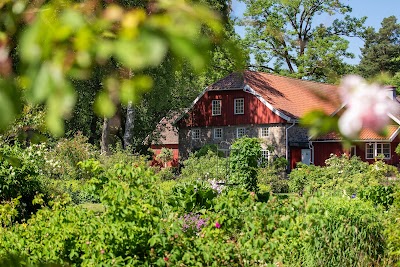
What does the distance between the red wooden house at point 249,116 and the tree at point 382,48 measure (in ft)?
75.5

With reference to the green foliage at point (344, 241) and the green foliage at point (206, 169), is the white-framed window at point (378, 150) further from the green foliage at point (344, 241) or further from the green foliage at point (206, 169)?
the green foliage at point (344, 241)

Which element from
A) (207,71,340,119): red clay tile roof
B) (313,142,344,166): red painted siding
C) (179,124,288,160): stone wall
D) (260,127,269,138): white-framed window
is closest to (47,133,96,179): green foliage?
(179,124,288,160): stone wall

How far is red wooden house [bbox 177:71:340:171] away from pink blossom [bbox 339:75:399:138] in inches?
1129

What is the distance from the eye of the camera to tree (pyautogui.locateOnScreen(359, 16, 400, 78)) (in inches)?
2094

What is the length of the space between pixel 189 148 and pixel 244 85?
4.87 metres

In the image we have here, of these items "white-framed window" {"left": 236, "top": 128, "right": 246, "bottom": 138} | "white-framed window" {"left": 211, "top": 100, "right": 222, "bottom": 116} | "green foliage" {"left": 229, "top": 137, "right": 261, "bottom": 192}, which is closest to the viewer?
"green foliage" {"left": 229, "top": 137, "right": 261, "bottom": 192}

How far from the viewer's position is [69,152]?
17.9 metres

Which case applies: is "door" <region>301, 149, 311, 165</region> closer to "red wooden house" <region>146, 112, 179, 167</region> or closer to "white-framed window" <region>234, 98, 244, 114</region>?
"white-framed window" <region>234, 98, 244, 114</region>

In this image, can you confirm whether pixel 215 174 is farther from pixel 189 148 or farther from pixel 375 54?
pixel 375 54

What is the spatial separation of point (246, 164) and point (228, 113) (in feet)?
44.3

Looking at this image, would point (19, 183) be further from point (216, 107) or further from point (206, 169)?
point (216, 107)

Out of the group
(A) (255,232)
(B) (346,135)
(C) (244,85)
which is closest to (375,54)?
(C) (244,85)

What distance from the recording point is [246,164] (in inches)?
739

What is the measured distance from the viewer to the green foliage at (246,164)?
18.6 meters
